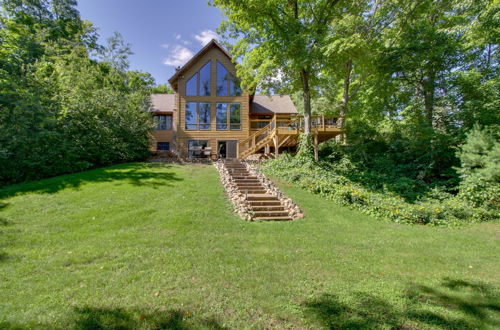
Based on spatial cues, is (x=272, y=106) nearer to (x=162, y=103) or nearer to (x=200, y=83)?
(x=200, y=83)

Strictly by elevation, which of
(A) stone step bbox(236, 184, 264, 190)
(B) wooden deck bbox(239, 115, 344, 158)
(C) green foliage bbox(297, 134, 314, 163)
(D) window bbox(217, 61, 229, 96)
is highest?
(D) window bbox(217, 61, 229, 96)

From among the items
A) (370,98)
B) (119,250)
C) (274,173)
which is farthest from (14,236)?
(370,98)

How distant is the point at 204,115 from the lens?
756 inches

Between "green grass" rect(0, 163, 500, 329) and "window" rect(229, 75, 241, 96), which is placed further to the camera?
"window" rect(229, 75, 241, 96)

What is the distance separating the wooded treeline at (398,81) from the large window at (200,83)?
4791 mm

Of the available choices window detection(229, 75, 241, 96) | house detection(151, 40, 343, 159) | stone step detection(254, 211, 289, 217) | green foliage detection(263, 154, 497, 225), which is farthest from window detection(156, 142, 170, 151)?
stone step detection(254, 211, 289, 217)

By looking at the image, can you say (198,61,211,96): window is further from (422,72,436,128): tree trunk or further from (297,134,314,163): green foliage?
(422,72,436,128): tree trunk

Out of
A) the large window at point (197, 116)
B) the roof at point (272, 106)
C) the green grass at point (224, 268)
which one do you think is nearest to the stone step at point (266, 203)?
the green grass at point (224, 268)

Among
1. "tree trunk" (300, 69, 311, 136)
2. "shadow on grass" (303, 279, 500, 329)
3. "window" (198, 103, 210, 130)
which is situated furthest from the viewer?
"window" (198, 103, 210, 130)

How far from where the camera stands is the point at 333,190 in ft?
31.6

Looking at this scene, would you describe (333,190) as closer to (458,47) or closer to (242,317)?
(242,317)

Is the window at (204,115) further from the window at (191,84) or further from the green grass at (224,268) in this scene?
the green grass at (224,268)

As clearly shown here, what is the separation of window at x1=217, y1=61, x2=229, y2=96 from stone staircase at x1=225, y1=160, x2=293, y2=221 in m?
9.50

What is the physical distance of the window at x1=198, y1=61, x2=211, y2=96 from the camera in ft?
62.3
